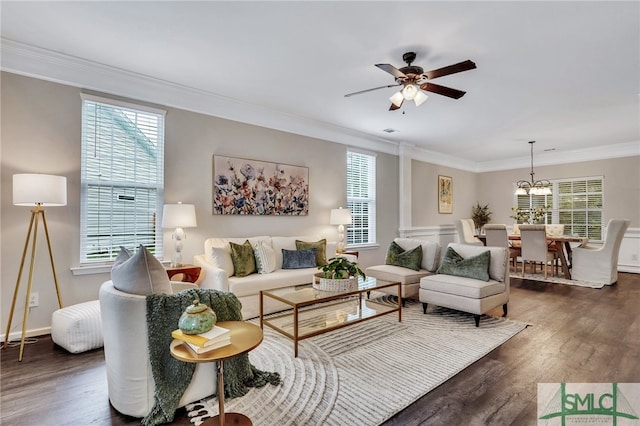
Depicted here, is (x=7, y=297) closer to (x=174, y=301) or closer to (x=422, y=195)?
(x=174, y=301)

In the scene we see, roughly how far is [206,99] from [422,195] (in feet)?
16.3

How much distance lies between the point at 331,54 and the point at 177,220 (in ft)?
7.63

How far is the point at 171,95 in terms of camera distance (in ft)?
12.4

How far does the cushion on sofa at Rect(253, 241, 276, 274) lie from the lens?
388 cm

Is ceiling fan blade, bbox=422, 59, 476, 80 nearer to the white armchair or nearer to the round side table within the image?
the round side table

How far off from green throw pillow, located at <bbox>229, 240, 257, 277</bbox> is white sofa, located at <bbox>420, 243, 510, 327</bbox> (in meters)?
2.04

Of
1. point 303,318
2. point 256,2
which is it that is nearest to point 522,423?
point 303,318

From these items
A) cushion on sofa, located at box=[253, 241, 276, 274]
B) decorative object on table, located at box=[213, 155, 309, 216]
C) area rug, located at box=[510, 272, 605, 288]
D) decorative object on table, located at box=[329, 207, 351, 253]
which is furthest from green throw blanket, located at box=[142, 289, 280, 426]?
area rug, located at box=[510, 272, 605, 288]

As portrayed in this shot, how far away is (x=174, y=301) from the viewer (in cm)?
190

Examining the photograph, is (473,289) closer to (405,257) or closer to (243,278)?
(405,257)

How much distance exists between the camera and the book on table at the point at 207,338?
1505mm

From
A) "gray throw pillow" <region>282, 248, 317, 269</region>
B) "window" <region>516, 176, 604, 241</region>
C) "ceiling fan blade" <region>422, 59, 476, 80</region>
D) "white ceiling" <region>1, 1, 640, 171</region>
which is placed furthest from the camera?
"window" <region>516, 176, 604, 241</region>

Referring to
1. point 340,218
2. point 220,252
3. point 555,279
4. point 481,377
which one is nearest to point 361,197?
point 340,218

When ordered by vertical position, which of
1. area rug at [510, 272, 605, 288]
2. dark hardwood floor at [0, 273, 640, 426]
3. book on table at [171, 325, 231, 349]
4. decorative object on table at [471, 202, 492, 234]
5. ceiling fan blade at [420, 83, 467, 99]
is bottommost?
area rug at [510, 272, 605, 288]
